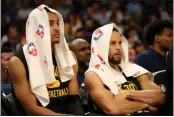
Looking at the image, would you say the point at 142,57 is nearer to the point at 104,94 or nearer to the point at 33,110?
the point at 104,94

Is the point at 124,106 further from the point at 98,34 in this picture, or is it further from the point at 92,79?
the point at 98,34

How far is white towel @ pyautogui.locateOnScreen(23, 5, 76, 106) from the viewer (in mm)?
4047

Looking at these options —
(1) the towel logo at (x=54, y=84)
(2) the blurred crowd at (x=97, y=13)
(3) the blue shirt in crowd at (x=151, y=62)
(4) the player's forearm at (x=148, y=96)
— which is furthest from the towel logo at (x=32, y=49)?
(2) the blurred crowd at (x=97, y=13)

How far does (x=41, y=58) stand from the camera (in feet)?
13.7

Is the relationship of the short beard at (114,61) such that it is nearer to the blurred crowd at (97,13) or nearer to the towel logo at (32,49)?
the towel logo at (32,49)

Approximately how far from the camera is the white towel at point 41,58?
159 inches

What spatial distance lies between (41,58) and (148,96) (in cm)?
95

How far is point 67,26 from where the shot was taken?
962cm

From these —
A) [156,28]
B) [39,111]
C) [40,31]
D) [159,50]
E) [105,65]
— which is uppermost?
[40,31]

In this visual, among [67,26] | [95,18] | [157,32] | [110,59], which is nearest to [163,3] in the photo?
[95,18]

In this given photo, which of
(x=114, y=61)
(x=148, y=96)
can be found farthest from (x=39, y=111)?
(x=148, y=96)

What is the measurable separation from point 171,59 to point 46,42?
40.6 inches

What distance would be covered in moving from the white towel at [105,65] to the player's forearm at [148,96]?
0.13m

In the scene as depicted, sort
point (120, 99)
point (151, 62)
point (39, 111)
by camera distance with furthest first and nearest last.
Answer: point (151, 62) → point (120, 99) → point (39, 111)
